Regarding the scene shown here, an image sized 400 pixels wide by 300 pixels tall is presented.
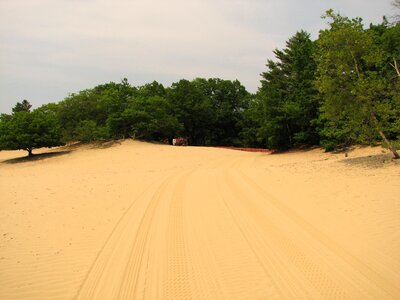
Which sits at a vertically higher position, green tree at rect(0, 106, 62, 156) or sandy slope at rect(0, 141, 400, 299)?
green tree at rect(0, 106, 62, 156)

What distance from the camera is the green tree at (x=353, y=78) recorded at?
52.0 feet

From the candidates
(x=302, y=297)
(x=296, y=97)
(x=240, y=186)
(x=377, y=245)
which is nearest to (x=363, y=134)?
(x=240, y=186)

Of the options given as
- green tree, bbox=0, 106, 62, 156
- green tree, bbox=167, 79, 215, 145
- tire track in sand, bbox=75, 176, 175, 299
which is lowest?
tire track in sand, bbox=75, 176, 175, 299

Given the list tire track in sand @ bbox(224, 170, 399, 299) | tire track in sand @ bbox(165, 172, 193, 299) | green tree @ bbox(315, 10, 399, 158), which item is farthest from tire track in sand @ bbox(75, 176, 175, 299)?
green tree @ bbox(315, 10, 399, 158)

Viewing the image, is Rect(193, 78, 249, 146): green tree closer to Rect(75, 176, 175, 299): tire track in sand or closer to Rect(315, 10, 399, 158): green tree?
Rect(315, 10, 399, 158): green tree

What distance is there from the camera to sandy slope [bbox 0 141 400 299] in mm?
5441

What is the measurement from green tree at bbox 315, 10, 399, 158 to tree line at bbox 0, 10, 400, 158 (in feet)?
0.15

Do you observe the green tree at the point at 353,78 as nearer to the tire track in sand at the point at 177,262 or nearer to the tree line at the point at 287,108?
the tree line at the point at 287,108

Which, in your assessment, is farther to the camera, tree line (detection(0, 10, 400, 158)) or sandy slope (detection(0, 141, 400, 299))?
tree line (detection(0, 10, 400, 158))

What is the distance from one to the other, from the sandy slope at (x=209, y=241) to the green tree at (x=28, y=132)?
2679 centimetres

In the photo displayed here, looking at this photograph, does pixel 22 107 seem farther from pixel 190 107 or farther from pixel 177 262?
pixel 177 262

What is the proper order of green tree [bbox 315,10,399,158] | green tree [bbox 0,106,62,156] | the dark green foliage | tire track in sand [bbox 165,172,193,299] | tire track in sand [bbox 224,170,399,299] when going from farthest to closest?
green tree [bbox 0,106,62,156], the dark green foliage, green tree [bbox 315,10,399,158], tire track in sand [bbox 165,172,193,299], tire track in sand [bbox 224,170,399,299]

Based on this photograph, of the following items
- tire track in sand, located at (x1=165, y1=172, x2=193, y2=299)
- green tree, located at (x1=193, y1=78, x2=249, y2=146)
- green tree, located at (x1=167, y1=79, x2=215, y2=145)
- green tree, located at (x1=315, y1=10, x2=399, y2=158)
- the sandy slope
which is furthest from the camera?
green tree, located at (x1=193, y1=78, x2=249, y2=146)

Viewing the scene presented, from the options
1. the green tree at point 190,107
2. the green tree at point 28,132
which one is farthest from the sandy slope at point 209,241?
the green tree at point 190,107
